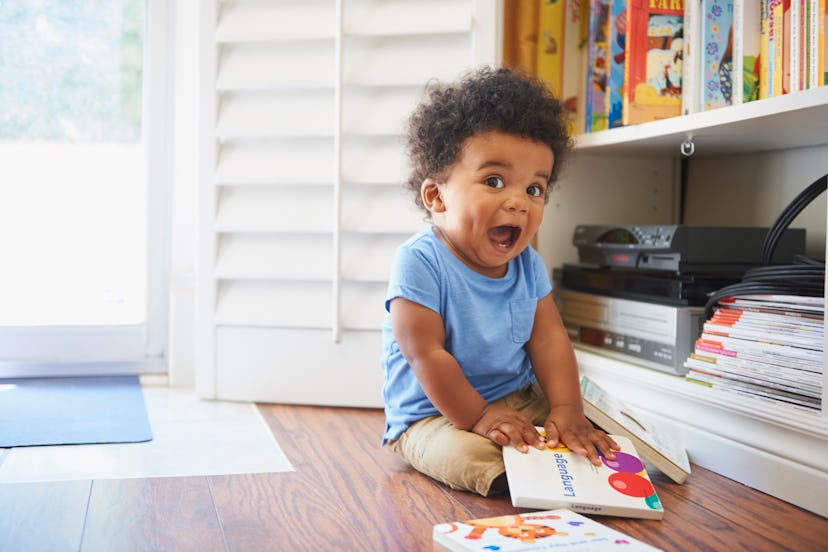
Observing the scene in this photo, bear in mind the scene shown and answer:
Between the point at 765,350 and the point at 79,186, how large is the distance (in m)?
1.52

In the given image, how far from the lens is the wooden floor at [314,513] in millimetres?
972

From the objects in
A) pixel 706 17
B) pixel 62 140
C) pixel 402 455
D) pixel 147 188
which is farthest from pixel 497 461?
pixel 62 140

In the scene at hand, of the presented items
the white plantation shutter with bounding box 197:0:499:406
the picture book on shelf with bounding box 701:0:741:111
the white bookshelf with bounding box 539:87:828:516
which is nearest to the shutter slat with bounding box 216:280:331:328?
the white plantation shutter with bounding box 197:0:499:406

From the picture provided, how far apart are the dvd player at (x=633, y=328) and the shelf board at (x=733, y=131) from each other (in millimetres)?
285

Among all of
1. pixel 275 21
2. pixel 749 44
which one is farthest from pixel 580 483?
pixel 275 21

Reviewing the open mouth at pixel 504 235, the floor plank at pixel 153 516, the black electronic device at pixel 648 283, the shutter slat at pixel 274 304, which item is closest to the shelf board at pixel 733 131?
the black electronic device at pixel 648 283

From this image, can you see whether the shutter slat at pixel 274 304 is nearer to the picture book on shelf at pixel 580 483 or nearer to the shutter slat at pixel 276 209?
the shutter slat at pixel 276 209

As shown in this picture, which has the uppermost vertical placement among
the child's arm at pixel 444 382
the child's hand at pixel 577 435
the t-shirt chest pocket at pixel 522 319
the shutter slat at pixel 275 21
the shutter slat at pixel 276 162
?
the shutter slat at pixel 275 21

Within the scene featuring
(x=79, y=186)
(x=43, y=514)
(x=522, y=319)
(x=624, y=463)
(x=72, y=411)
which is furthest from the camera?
(x=79, y=186)

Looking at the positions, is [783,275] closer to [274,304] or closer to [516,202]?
[516,202]

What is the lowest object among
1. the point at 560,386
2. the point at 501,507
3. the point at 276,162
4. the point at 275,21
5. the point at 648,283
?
the point at 501,507

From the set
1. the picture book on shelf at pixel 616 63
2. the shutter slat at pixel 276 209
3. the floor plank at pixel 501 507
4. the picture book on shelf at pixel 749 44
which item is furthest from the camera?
the shutter slat at pixel 276 209

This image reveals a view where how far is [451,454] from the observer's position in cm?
120

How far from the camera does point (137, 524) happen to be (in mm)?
1017
